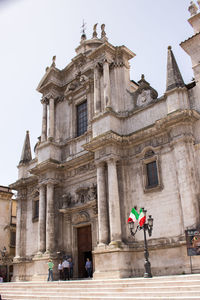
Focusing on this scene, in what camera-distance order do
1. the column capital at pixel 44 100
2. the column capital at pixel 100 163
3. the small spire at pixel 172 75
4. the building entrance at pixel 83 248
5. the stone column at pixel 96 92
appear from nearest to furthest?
the small spire at pixel 172 75 < the column capital at pixel 100 163 < the building entrance at pixel 83 248 < the stone column at pixel 96 92 < the column capital at pixel 44 100

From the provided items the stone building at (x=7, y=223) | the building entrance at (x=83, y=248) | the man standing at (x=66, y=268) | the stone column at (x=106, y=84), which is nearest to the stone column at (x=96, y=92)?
the stone column at (x=106, y=84)

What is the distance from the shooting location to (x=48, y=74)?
80.2 ft

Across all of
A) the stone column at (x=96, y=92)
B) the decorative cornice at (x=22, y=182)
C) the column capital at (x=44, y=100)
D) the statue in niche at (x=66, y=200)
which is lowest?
the statue in niche at (x=66, y=200)

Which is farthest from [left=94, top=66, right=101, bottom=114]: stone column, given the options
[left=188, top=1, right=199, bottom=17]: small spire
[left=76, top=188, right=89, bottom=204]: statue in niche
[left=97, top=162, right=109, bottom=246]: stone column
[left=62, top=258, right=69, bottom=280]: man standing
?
[left=62, top=258, right=69, bottom=280]: man standing

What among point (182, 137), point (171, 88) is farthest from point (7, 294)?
point (171, 88)

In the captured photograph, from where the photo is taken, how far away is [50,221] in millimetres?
20375

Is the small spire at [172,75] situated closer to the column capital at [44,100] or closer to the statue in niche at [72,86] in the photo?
the statue in niche at [72,86]

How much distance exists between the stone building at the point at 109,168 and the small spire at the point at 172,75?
0.05m

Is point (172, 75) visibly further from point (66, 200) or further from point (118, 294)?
point (118, 294)

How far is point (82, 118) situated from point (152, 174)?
24.2 ft

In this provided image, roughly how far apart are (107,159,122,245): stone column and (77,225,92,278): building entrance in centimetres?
312

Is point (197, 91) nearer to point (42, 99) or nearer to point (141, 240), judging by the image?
point (141, 240)

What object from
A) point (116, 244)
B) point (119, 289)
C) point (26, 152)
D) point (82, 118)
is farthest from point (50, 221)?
point (119, 289)

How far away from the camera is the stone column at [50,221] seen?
65.4 ft
